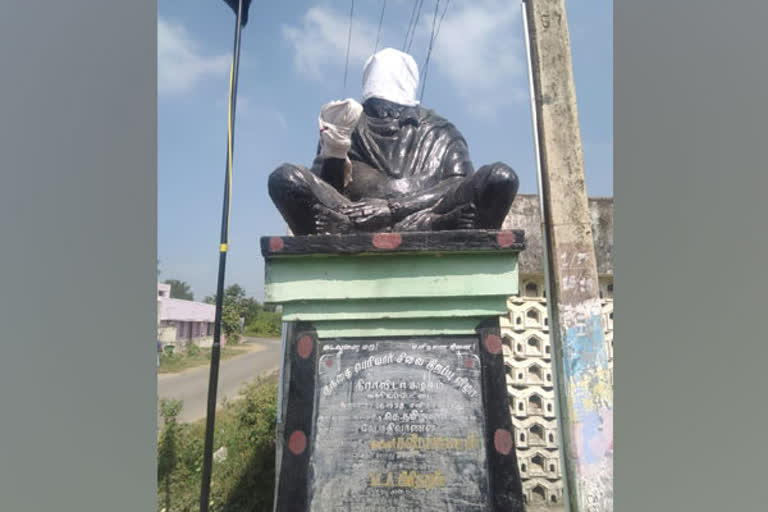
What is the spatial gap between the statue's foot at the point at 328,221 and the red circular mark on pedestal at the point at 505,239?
2.43 feet

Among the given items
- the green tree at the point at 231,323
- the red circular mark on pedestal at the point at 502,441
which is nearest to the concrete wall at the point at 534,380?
the red circular mark on pedestal at the point at 502,441

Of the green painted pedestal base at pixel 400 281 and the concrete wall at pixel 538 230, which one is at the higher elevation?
the concrete wall at pixel 538 230

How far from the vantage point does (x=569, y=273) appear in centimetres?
302

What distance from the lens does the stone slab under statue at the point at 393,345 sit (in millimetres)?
2145

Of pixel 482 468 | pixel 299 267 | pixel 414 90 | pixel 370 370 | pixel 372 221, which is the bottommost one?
pixel 482 468

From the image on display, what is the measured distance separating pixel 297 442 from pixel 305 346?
424 millimetres

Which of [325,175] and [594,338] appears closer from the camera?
[325,175]

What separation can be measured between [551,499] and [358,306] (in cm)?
304

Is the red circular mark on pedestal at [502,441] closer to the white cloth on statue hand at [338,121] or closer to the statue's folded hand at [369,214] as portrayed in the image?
the statue's folded hand at [369,214]

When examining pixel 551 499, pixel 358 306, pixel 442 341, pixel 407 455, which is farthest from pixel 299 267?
pixel 551 499

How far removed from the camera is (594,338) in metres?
2.99

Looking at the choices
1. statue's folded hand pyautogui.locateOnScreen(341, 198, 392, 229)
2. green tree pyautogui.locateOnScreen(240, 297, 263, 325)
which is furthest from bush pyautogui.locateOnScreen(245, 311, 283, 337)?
statue's folded hand pyautogui.locateOnScreen(341, 198, 392, 229)

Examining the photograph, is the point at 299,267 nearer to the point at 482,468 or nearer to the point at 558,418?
the point at 482,468

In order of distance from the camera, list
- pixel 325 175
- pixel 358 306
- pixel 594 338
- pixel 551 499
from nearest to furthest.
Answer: pixel 358 306, pixel 325 175, pixel 594 338, pixel 551 499
